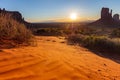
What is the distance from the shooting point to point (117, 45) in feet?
48.5

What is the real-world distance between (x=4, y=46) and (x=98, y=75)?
3.19 meters

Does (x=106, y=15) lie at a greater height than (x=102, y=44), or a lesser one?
greater

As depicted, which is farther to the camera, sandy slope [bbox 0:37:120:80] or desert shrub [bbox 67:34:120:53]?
desert shrub [bbox 67:34:120:53]

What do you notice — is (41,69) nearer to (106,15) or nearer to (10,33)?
(10,33)

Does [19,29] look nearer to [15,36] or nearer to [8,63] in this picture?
[15,36]

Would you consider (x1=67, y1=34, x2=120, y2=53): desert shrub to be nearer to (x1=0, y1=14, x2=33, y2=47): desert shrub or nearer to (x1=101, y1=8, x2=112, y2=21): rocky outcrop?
(x1=0, y1=14, x2=33, y2=47): desert shrub

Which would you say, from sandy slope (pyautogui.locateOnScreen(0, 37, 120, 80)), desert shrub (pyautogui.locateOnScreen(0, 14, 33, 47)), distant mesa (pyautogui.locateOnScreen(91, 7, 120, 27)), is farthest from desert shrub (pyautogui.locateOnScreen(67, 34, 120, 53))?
distant mesa (pyautogui.locateOnScreen(91, 7, 120, 27))

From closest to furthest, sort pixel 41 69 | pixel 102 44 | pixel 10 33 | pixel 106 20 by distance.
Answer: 1. pixel 41 69
2. pixel 10 33
3. pixel 102 44
4. pixel 106 20

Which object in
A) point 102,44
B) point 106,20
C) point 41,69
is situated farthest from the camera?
point 106,20

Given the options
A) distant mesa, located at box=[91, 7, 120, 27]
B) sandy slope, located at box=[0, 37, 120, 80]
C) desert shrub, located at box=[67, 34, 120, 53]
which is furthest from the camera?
distant mesa, located at box=[91, 7, 120, 27]

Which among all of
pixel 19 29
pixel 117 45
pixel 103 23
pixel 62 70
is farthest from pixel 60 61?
pixel 103 23

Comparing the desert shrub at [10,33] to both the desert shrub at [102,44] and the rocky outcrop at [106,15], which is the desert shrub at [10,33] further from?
the rocky outcrop at [106,15]

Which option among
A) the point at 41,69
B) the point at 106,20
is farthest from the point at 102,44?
the point at 106,20

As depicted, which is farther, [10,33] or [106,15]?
[106,15]
